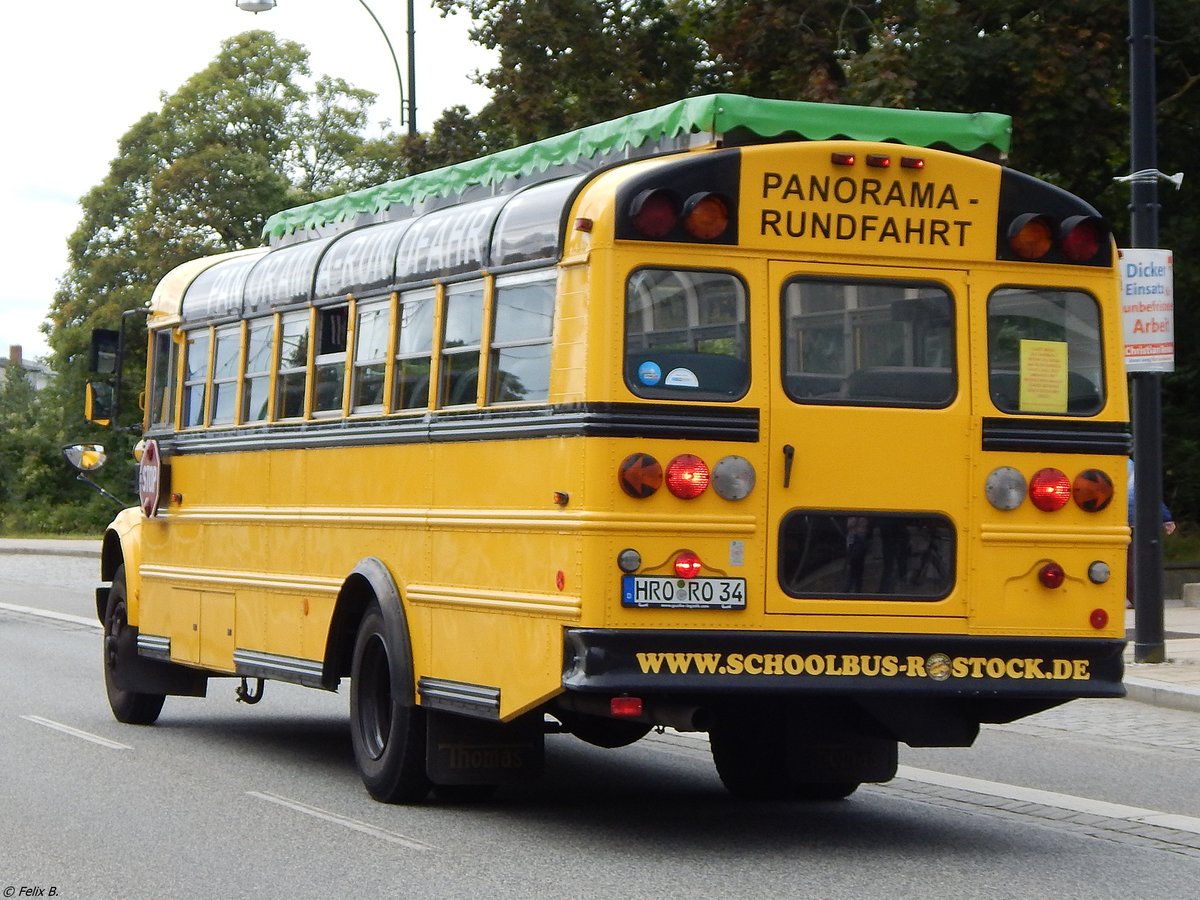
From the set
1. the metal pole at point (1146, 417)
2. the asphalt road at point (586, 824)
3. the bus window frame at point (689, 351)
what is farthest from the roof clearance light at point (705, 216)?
the metal pole at point (1146, 417)

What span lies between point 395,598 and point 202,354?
3.57 meters

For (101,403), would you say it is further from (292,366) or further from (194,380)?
(292,366)

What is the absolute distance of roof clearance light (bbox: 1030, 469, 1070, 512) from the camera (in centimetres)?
871

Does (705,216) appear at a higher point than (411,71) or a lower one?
lower

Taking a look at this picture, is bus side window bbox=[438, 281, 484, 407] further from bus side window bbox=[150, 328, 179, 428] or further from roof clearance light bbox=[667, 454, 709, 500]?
bus side window bbox=[150, 328, 179, 428]

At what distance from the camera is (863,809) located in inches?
391

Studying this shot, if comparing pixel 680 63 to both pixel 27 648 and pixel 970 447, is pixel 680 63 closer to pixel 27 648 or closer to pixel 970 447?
pixel 27 648

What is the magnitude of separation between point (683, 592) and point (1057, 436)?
172 cm

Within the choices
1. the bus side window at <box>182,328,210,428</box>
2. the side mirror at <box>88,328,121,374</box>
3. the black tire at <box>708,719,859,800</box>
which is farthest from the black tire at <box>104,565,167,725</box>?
the black tire at <box>708,719,859,800</box>

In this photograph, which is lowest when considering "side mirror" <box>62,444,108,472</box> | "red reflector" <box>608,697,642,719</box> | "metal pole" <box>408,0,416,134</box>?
"red reflector" <box>608,697,642,719</box>

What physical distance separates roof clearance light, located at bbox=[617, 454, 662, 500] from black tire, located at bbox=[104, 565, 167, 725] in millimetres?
6054

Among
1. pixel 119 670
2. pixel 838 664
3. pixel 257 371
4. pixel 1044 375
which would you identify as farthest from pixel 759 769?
pixel 119 670

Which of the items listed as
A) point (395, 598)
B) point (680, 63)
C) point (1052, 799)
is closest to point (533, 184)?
point (395, 598)

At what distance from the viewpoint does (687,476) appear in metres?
8.25
